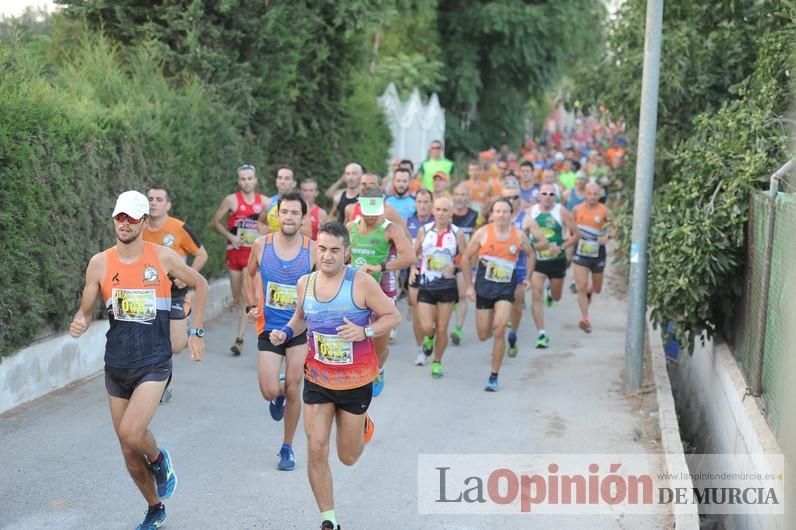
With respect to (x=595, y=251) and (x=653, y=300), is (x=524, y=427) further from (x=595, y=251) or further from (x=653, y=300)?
(x=595, y=251)

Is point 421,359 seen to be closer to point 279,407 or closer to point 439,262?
point 439,262

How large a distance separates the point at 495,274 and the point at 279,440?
345cm

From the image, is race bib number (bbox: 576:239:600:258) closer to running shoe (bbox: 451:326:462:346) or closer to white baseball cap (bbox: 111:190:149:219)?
running shoe (bbox: 451:326:462:346)

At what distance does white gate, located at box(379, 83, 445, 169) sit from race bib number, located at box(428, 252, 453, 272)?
15008mm

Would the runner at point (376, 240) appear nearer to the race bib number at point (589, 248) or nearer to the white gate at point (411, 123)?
the race bib number at point (589, 248)

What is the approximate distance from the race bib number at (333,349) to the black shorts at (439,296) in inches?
202

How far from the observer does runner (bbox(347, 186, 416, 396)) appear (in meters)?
10.2

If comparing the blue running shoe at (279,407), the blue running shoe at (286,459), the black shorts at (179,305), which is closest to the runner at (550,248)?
the black shorts at (179,305)

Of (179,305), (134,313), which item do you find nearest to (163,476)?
(134,313)

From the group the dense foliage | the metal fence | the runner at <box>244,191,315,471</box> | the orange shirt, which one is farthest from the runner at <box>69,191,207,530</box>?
the dense foliage

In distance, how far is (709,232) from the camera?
31.4 feet

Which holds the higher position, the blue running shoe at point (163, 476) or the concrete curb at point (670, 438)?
the blue running shoe at point (163, 476)

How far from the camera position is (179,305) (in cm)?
950

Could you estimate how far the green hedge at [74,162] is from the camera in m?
9.05
